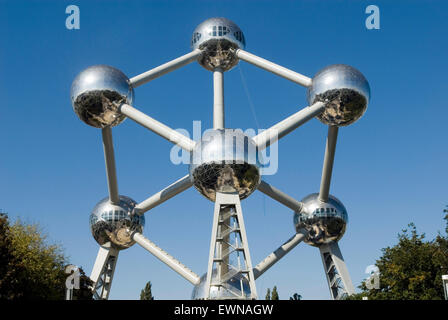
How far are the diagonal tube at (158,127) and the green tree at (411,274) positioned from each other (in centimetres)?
905

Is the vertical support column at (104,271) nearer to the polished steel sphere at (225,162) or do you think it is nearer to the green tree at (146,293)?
the polished steel sphere at (225,162)

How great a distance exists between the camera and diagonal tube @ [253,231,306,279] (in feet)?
68.4

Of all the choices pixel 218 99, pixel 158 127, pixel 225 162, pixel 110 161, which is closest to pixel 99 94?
pixel 158 127

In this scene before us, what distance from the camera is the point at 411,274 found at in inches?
799

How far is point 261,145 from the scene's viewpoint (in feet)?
59.8

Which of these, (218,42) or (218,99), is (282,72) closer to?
(218,99)

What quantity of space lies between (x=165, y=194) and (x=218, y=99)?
15.3 feet

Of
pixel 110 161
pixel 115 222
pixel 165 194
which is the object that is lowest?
pixel 115 222

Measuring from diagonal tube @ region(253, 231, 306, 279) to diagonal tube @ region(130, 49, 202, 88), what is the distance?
29.1 ft

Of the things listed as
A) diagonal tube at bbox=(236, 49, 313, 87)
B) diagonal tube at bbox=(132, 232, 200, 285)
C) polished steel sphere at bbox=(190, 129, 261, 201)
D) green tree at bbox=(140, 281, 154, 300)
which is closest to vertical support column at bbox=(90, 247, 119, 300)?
diagonal tube at bbox=(132, 232, 200, 285)

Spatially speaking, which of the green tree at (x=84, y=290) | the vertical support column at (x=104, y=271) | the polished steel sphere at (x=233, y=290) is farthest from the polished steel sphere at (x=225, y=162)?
the green tree at (x=84, y=290)

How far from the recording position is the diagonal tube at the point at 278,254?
20844 mm

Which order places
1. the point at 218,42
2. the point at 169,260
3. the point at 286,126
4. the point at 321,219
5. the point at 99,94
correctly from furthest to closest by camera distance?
the point at 321,219, the point at 218,42, the point at 169,260, the point at 99,94, the point at 286,126
